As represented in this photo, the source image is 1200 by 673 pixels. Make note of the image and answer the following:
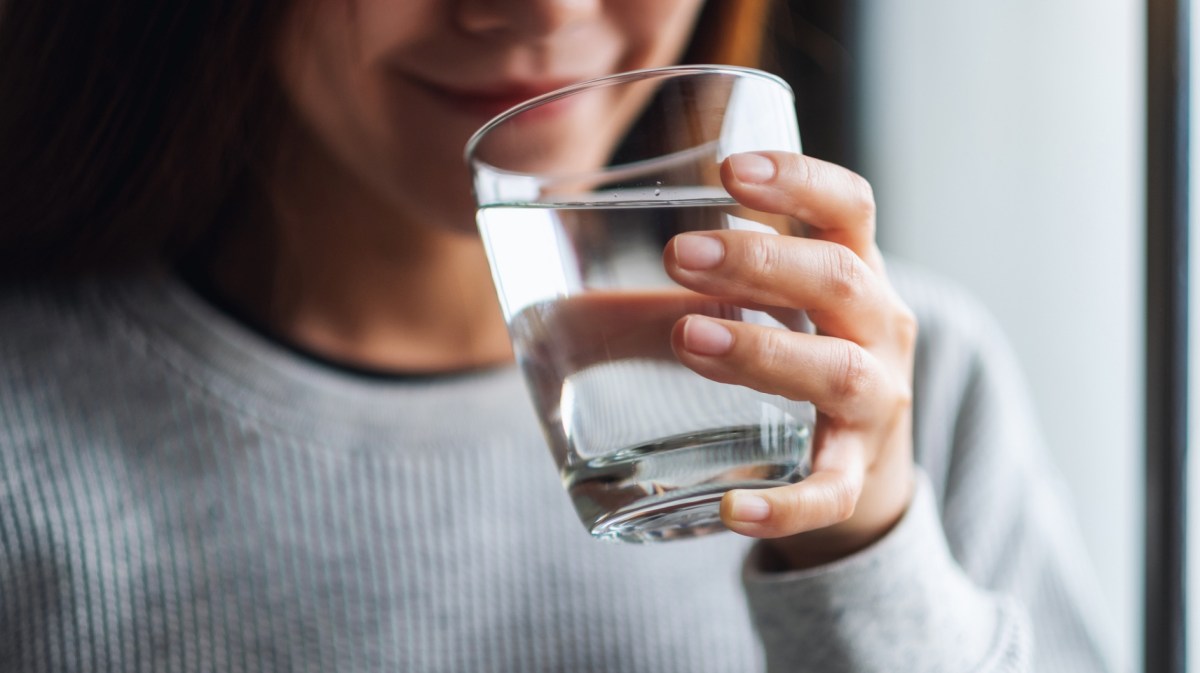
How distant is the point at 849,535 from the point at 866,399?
0.47ft

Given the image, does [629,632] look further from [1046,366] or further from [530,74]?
[1046,366]

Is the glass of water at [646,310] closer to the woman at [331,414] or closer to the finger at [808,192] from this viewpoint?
the finger at [808,192]

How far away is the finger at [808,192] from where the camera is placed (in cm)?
41

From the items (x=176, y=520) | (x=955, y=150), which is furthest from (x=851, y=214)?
(x=955, y=150)

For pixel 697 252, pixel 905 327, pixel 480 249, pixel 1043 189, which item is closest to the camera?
pixel 697 252

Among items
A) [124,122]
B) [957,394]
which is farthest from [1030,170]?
[124,122]

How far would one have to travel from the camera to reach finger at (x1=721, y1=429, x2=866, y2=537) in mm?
408

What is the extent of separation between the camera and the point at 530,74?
1.98 feet

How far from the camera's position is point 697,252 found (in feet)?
1.32

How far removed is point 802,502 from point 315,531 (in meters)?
0.49

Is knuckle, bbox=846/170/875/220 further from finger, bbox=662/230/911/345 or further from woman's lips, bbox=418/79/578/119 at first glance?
woman's lips, bbox=418/79/578/119

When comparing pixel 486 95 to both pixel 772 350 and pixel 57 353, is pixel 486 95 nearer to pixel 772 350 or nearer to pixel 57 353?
pixel 772 350

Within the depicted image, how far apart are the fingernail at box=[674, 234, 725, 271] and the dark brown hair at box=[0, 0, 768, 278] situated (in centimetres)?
42

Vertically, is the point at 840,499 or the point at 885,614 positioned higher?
the point at 840,499
